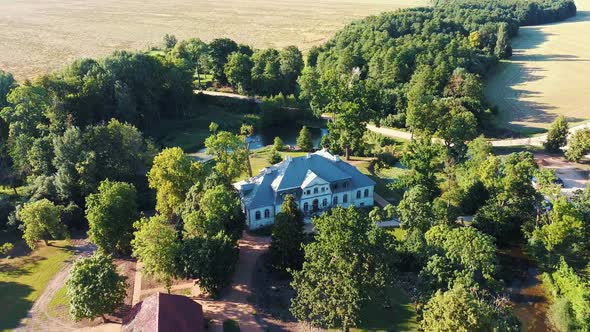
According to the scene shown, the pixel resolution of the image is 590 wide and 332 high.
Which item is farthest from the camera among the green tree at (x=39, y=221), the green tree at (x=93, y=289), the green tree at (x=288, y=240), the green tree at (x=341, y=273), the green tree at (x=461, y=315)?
the green tree at (x=39, y=221)

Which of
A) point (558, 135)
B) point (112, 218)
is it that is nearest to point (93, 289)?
point (112, 218)

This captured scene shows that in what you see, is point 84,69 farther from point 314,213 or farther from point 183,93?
point 314,213

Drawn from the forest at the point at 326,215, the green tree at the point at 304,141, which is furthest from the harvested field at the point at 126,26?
the green tree at the point at 304,141

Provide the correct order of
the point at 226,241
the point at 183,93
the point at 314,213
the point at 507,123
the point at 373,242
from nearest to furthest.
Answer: the point at 373,242 → the point at 226,241 → the point at 314,213 → the point at 507,123 → the point at 183,93

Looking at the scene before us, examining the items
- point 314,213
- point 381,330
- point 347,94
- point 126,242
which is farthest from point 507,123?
point 126,242

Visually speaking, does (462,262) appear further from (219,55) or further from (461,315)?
(219,55)

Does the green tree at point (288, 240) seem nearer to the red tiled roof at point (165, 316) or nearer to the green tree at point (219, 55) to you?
the red tiled roof at point (165, 316)

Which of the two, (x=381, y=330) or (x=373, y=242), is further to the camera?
(x=381, y=330)
